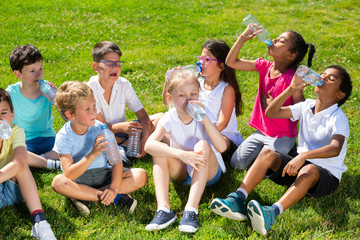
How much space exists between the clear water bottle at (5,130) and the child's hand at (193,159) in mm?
1762

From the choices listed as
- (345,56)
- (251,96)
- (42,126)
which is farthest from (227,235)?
(345,56)

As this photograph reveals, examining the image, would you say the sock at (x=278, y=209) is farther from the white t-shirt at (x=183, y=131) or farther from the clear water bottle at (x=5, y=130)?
the clear water bottle at (x=5, y=130)

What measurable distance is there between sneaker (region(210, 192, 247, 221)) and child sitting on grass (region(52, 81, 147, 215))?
2.93 feet

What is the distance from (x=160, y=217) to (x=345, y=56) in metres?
6.80

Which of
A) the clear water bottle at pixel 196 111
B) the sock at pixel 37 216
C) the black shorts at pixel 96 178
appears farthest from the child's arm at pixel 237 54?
the sock at pixel 37 216

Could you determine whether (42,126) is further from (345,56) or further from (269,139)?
(345,56)

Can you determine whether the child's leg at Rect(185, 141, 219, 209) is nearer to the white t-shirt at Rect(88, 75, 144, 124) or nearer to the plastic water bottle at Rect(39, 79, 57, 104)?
the white t-shirt at Rect(88, 75, 144, 124)

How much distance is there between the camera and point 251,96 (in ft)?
23.3

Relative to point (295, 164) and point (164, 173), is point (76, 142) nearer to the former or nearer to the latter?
point (164, 173)

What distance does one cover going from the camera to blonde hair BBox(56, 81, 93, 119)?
12.7ft

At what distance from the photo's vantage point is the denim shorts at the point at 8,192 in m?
4.03

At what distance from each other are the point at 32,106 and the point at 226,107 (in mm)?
2553

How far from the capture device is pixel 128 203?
402 cm

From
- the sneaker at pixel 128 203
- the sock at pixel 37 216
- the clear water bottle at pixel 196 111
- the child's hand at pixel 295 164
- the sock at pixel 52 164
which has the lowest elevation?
the sock at pixel 52 164
